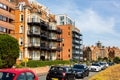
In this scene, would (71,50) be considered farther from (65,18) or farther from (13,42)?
(13,42)

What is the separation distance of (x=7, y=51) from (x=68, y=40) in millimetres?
73548

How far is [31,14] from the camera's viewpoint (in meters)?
79.4

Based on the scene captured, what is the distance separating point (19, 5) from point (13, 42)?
29399 mm

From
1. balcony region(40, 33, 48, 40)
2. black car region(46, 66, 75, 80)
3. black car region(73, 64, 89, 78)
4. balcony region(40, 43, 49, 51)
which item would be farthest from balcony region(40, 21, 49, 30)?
black car region(46, 66, 75, 80)

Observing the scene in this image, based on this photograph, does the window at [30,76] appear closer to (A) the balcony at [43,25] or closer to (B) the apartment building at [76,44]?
(A) the balcony at [43,25]

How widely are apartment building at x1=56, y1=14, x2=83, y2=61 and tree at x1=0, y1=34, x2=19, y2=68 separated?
6604 centimetres

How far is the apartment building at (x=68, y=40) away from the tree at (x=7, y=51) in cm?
6604

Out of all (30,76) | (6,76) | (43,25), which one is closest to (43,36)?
(43,25)

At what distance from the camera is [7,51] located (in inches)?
1907

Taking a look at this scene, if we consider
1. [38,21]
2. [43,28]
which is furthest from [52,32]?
[38,21]

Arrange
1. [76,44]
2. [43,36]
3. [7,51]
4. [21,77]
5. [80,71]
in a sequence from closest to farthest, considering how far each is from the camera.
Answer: [21,77]
[80,71]
[7,51]
[43,36]
[76,44]

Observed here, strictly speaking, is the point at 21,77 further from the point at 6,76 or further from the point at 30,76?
the point at 30,76

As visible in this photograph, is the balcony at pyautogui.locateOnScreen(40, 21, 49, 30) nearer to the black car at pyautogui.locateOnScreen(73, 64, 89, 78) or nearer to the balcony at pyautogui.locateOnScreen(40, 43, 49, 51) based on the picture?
the balcony at pyautogui.locateOnScreen(40, 43, 49, 51)

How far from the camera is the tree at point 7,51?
47.7 meters
